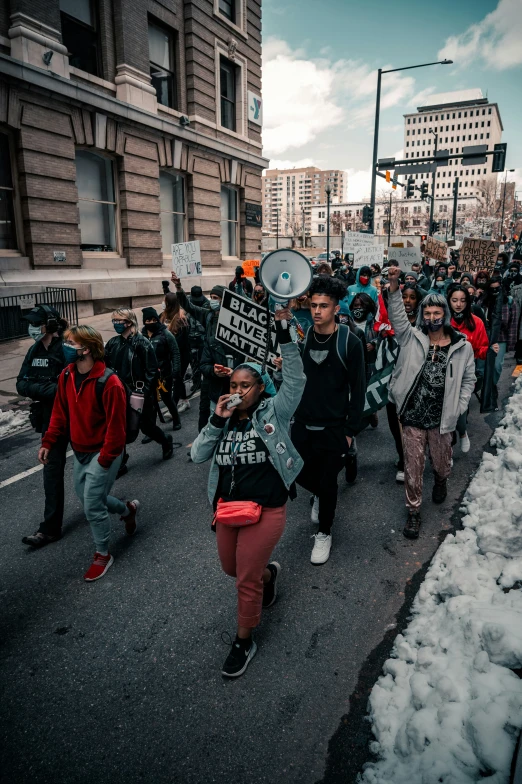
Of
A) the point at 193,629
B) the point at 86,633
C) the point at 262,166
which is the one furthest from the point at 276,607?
the point at 262,166

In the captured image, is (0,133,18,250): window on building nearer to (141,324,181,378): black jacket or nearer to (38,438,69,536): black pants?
(141,324,181,378): black jacket

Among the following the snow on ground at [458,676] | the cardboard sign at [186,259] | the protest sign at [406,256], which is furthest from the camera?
the protest sign at [406,256]

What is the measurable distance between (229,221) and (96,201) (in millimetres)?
8298

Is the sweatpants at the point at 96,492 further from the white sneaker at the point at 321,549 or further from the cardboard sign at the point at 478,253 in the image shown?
the cardboard sign at the point at 478,253

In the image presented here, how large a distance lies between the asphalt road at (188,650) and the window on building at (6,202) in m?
11.2

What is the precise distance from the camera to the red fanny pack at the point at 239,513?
2908mm

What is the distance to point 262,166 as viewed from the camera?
24344 millimetres

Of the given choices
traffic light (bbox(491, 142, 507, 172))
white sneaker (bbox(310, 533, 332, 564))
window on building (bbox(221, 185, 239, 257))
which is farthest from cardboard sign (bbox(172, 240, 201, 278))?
traffic light (bbox(491, 142, 507, 172))

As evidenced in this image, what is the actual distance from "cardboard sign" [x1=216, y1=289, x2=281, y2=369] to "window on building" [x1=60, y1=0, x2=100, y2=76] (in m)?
15.0

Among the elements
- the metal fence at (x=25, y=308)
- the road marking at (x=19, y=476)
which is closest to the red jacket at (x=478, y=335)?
the road marking at (x=19, y=476)

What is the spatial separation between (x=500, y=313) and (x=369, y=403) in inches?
137

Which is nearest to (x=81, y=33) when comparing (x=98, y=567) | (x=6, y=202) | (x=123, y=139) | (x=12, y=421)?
(x=123, y=139)

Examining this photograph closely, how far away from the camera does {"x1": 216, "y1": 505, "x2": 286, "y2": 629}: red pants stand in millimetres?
2971

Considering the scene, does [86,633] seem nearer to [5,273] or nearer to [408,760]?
[408,760]
